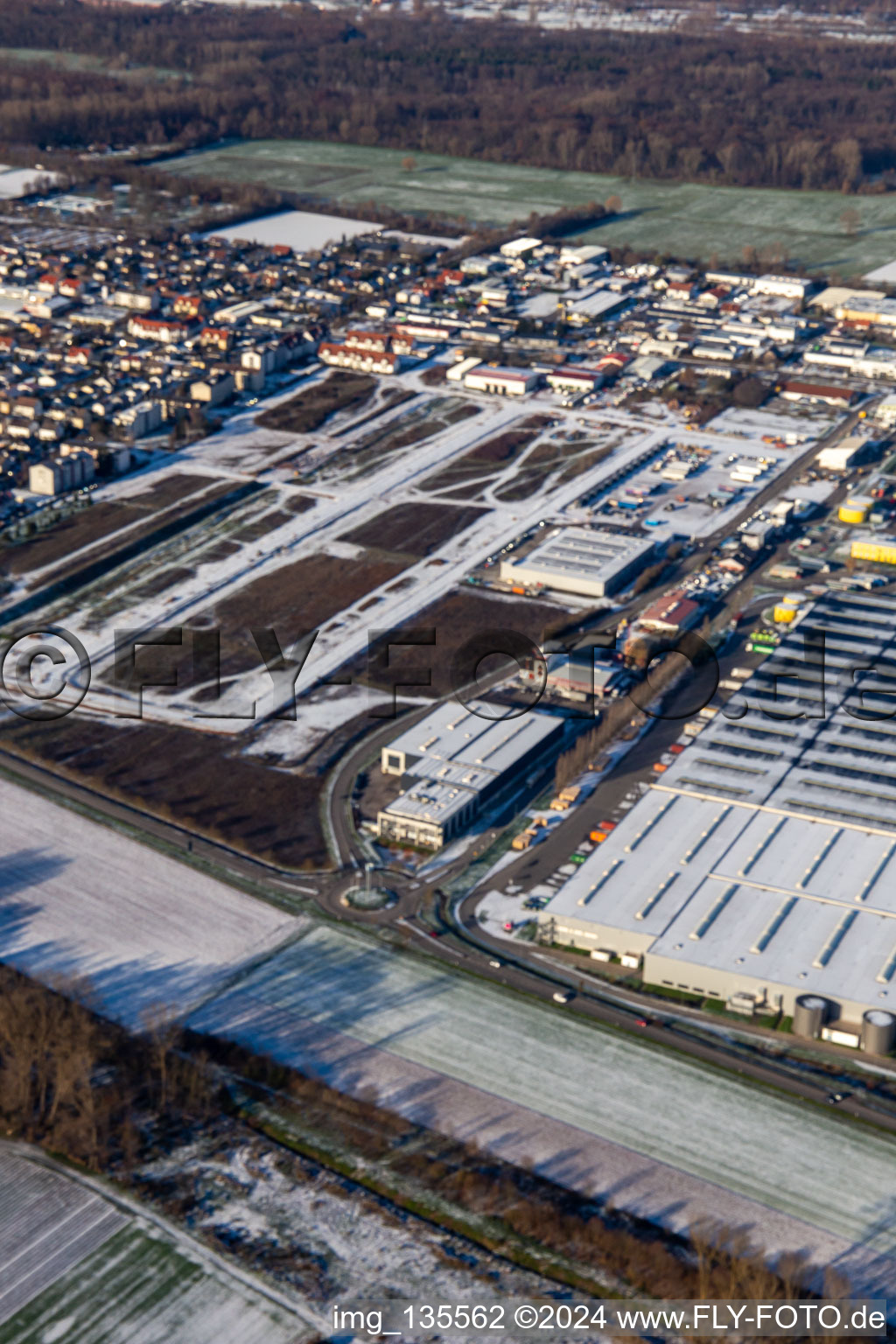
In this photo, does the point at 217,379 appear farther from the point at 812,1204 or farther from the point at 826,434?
the point at 812,1204

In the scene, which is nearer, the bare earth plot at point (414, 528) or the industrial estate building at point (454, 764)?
the industrial estate building at point (454, 764)

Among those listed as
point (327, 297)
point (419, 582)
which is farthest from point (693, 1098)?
point (327, 297)

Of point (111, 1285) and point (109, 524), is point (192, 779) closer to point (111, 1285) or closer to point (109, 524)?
point (111, 1285)

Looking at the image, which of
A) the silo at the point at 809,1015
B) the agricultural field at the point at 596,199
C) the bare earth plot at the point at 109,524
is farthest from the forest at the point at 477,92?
the silo at the point at 809,1015

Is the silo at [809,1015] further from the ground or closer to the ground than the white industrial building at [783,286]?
closer to the ground

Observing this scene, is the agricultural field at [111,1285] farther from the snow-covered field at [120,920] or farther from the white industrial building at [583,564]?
the white industrial building at [583,564]
